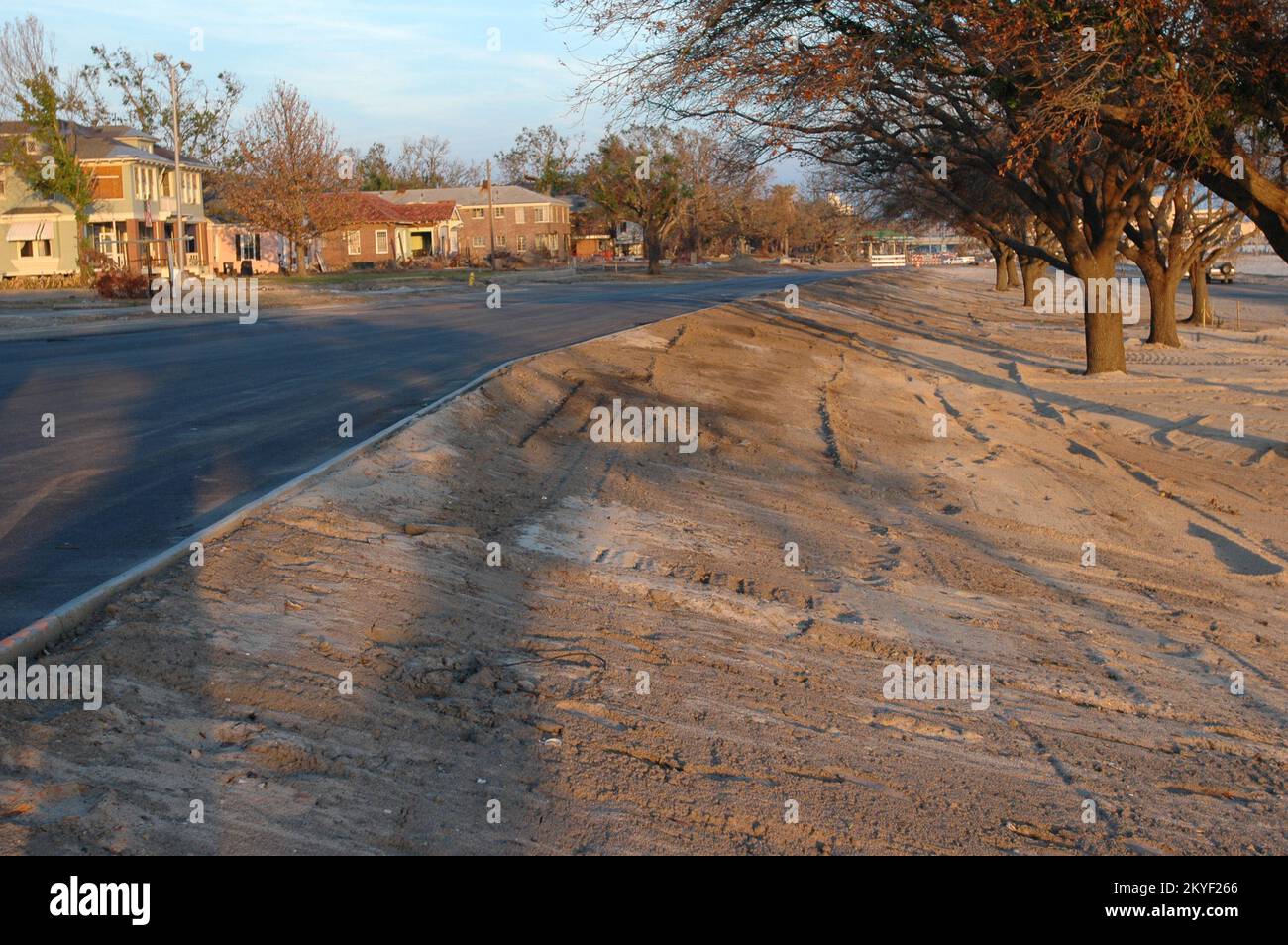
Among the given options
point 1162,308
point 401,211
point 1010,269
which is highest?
point 401,211

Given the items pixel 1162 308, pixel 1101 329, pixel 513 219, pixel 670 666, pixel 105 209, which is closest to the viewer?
pixel 670 666

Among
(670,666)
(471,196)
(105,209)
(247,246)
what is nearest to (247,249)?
(247,246)

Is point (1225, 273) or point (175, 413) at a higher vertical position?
point (1225, 273)

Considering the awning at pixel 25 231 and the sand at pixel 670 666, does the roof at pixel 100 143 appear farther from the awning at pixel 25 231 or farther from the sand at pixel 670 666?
the sand at pixel 670 666

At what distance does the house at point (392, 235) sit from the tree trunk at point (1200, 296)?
4831 cm

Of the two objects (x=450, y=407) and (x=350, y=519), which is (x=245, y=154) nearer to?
(x=450, y=407)

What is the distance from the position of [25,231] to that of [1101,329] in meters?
45.7

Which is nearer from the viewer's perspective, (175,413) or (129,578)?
(129,578)

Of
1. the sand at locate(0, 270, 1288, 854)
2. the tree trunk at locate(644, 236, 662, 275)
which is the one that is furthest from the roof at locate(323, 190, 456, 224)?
the sand at locate(0, 270, 1288, 854)

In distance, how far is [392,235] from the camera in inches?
3248

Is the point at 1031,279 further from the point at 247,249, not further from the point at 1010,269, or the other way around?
Answer: the point at 247,249

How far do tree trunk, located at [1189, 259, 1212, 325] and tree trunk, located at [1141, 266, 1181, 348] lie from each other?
8.48 metres

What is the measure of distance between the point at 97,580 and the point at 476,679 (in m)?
2.38

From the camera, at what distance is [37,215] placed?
52.5 metres
